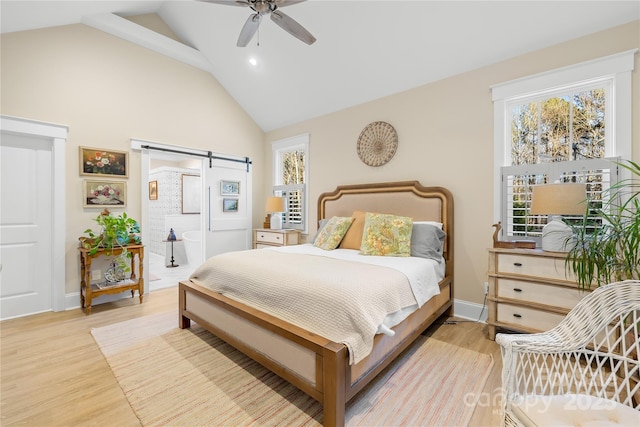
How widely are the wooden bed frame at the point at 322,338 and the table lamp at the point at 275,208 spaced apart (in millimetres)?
1888

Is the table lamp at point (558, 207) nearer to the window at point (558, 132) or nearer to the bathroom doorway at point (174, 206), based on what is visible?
the window at point (558, 132)

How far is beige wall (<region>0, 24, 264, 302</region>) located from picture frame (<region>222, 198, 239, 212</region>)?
1.00 meters

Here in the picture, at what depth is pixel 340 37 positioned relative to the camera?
10.8ft

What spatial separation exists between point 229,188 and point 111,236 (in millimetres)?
2059

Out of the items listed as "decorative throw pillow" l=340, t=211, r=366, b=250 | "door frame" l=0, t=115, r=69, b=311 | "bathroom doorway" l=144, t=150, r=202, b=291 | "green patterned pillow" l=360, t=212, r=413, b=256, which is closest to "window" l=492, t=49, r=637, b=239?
"green patterned pillow" l=360, t=212, r=413, b=256

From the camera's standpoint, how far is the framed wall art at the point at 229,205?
5.02 metres

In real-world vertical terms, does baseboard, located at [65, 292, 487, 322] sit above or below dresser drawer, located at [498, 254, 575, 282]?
below

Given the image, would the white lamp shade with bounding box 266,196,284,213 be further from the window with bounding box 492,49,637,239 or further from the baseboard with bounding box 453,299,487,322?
the window with bounding box 492,49,637,239

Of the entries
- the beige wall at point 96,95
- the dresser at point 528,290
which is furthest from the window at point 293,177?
the dresser at point 528,290

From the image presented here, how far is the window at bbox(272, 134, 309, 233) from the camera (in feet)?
15.9

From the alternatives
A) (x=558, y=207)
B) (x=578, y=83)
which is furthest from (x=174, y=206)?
(x=578, y=83)

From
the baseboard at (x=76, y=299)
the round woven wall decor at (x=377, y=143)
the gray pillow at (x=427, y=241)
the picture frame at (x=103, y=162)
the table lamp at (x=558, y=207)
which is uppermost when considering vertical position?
the round woven wall decor at (x=377, y=143)

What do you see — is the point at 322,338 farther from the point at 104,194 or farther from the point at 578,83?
the point at 104,194

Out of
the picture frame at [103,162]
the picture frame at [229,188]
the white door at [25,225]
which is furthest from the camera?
the picture frame at [229,188]
